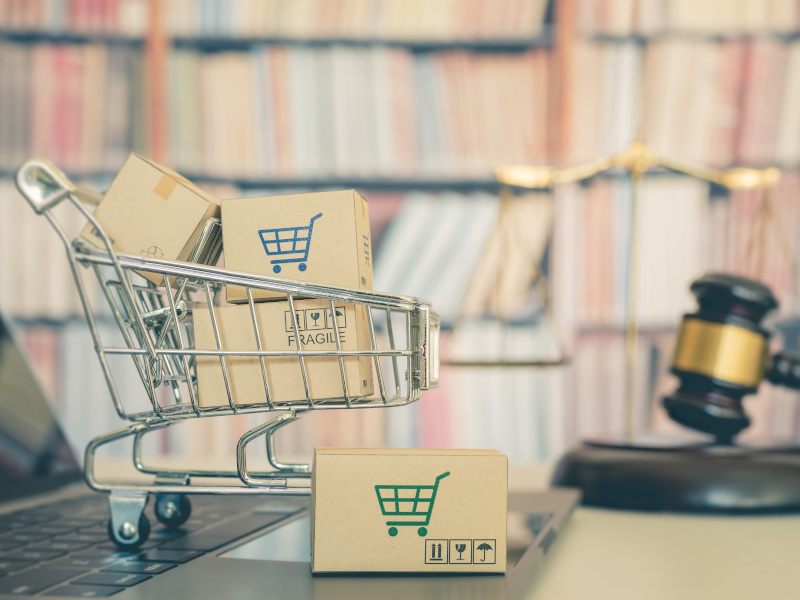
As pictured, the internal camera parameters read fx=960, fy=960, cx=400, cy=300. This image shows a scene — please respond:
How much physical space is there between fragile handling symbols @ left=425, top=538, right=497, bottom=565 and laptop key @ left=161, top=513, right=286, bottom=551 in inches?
6.2

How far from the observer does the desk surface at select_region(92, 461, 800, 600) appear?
0.64 meters

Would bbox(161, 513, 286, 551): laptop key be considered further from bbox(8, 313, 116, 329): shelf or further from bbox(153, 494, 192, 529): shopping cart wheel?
bbox(8, 313, 116, 329): shelf

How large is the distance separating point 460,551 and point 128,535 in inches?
9.5

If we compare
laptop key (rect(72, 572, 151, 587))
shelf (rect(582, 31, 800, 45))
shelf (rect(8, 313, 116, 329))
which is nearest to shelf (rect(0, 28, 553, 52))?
shelf (rect(582, 31, 800, 45))

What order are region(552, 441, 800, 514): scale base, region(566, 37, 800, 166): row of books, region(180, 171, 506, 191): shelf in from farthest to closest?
region(180, 171, 506, 191): shelf < region(566, 37, 800, 166): row of books < region(552, 441, 800, 514): scale base

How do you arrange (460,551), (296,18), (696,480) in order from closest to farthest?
(460,551), (696,480), (296,18)

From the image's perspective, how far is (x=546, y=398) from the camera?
8.75 ft

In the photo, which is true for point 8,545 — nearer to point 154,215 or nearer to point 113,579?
point 113,579

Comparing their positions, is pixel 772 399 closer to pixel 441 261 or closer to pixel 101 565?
pixel 441 261

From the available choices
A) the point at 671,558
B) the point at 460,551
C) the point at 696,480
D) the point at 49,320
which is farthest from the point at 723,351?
the point at 49,320

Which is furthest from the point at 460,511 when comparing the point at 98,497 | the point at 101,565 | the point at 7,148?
the point at 7,148

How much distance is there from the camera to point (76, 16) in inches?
109

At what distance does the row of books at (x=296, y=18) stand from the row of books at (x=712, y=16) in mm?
269

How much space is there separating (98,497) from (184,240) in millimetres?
377
